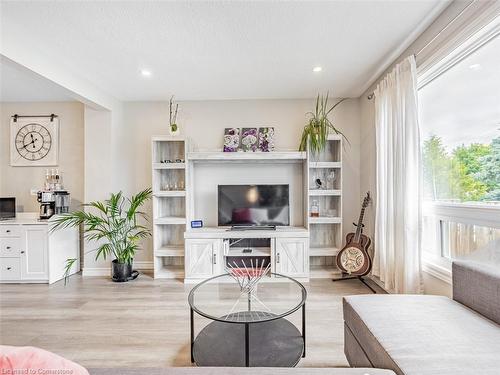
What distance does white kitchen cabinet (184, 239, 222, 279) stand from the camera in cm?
333

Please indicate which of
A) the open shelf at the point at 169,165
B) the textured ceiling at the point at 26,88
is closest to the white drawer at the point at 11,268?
the open shelf at the point at 169,165

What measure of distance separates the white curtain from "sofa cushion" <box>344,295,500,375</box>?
718 mm

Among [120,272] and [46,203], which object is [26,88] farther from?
[120,272]

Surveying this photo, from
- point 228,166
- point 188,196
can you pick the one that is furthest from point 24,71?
point 228,166

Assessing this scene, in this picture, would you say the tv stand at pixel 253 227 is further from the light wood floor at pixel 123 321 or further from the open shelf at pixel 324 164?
the open shelf at pixel 324 164

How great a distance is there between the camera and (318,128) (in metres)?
3.42

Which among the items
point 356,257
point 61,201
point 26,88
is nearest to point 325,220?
point 356,257

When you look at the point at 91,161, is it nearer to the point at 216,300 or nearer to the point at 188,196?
the point at 188,196

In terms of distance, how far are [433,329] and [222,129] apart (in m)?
3.29

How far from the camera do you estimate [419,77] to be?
7.64ft

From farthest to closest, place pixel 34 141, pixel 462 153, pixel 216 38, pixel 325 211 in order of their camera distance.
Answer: pixel 34 141
pixel 325 211
pixel 216 38
pixel 462 153

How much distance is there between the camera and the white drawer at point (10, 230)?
333cm

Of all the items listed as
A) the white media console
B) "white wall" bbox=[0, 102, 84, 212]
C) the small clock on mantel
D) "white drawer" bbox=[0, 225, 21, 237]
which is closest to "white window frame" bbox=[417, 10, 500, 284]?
the white media console

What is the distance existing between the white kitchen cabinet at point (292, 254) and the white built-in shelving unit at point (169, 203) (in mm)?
1337
